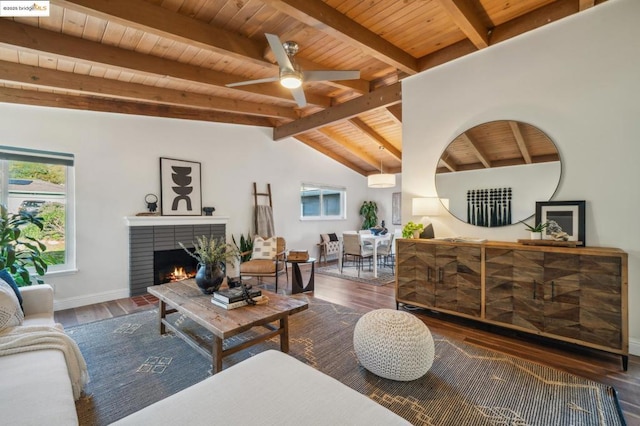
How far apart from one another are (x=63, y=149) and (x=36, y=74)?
0.95m

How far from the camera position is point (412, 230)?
139 inches

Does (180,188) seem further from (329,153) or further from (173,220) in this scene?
(329,153)

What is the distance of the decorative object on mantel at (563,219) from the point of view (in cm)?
265

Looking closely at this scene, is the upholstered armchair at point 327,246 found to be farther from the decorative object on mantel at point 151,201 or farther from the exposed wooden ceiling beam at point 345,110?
the decorative object on mantel at point 151,201

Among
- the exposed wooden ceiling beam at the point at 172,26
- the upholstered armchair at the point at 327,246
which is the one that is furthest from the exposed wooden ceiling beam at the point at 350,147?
the exposed wooden ceiling beam at the point at 172,26

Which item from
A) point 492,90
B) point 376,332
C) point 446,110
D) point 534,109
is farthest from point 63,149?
point 534,109

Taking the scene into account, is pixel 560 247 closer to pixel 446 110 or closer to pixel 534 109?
pixel 534 109

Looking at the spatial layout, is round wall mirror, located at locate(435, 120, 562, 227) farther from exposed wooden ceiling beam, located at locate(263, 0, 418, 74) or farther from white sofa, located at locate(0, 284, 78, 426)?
white sofa, located at locate(0, 284, 78, 426)

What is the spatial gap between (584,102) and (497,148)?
779mm

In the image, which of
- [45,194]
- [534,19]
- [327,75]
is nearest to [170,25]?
[327,75]

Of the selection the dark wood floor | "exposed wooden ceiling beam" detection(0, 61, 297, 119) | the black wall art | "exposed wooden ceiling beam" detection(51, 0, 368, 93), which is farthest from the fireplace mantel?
"exposed wooden ceiling beam" detection(51, 0, 368, 93)

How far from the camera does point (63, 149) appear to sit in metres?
3.75

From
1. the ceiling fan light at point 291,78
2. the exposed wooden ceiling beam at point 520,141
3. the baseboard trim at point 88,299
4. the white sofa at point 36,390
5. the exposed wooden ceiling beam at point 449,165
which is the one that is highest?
the ceiling fan light at point 291,78

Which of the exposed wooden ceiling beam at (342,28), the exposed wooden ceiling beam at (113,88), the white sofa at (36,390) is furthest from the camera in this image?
the exposed wooden ceiling beam at (113,88)
